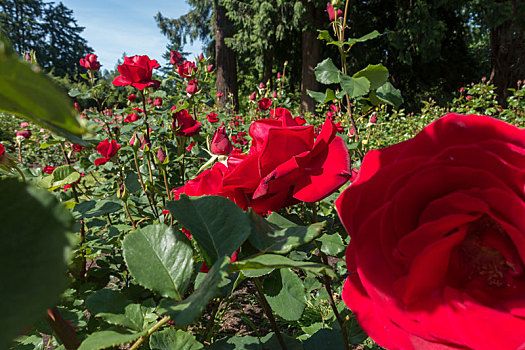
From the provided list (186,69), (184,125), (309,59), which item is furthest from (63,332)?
(309,59)

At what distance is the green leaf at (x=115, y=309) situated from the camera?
11.7 inches

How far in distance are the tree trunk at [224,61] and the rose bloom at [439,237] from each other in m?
6.39

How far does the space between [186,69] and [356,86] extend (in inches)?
50.4

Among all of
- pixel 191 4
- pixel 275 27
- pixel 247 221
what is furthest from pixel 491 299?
pixel 191 4

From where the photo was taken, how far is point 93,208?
71cm

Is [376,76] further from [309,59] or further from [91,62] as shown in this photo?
[309,59]

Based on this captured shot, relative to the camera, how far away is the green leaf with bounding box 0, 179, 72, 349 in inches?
4.3

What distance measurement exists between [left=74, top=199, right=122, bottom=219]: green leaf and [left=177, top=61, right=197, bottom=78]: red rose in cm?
117

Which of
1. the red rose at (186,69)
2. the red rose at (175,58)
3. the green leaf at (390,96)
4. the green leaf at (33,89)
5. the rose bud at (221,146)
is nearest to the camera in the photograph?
the green leaf at (33,89)

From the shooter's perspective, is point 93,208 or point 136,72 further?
point 136,72

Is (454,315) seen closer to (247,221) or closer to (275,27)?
(247,221)

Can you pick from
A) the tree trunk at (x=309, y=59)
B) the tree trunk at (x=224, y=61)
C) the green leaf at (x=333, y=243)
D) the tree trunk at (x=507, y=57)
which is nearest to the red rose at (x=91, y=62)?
the green leaf at (x=333, y=243)

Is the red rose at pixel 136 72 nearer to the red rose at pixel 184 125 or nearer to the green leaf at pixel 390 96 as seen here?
the red rose at pixel 184 125

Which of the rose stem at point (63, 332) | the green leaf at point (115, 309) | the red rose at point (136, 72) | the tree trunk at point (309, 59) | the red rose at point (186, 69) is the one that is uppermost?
the tree trunk at point (309, 59)
